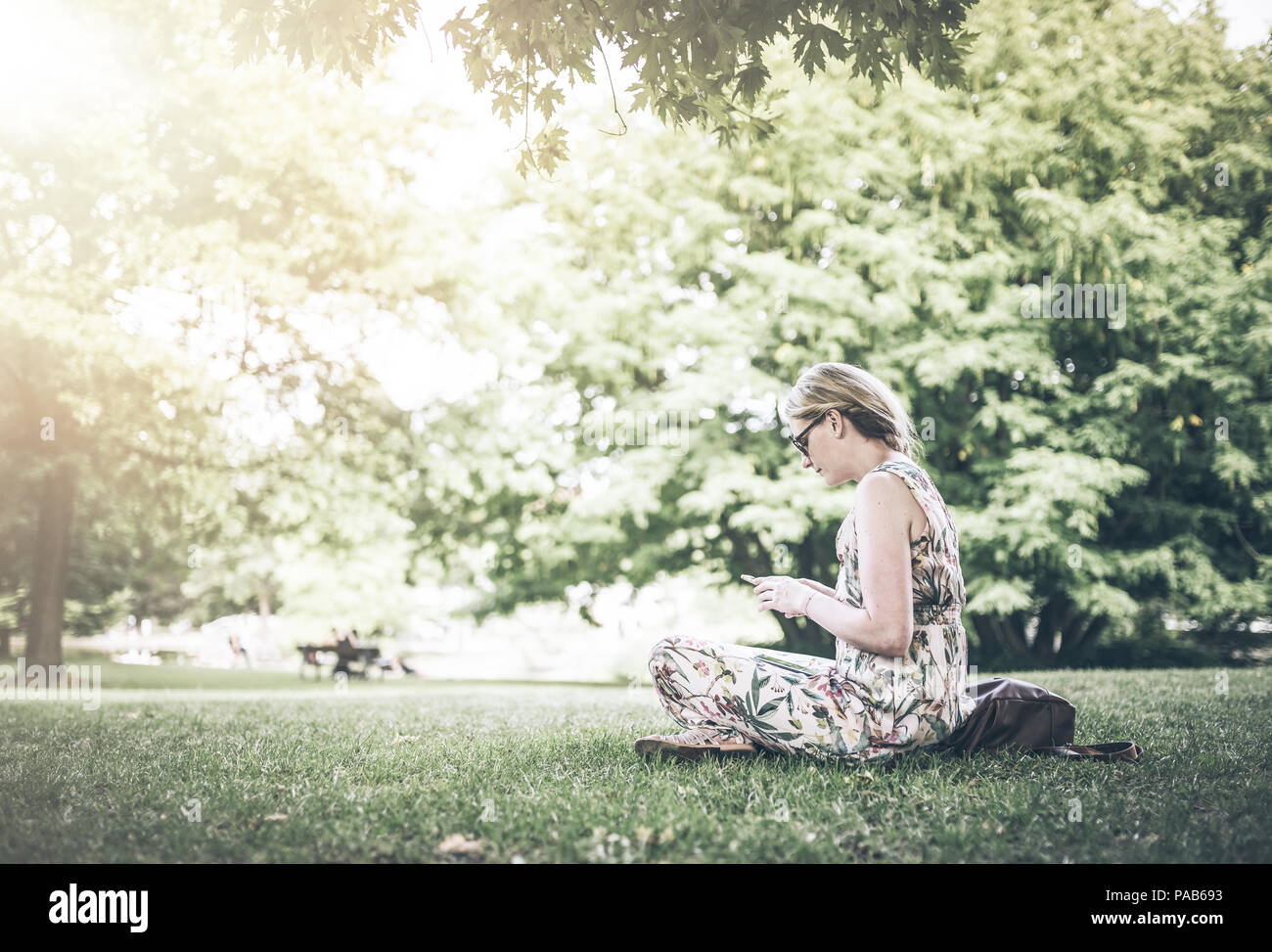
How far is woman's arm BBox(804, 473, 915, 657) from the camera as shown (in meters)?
3.72

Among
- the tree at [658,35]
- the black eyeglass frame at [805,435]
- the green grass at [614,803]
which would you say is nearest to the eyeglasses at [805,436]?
the black eyeglass frame at [805,435]

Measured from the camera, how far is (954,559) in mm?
4016

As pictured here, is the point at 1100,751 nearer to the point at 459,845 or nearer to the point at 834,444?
the point at 834,444

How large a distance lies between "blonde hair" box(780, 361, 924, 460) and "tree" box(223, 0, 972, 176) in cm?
201

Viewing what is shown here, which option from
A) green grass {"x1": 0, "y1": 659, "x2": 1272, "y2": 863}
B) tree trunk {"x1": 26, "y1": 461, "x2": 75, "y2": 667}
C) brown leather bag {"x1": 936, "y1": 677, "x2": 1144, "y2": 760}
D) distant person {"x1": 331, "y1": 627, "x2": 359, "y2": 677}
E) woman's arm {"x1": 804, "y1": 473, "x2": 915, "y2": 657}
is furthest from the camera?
distant person {"x1": 331, "y1": 627, "x2": 359, "y2": 677}

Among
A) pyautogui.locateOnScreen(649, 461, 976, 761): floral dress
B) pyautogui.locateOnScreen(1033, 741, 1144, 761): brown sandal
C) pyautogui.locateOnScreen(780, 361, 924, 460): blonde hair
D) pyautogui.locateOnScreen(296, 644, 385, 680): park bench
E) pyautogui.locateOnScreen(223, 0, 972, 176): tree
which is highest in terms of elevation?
pyautogui.locateOnScreen(223, 0, 972, 176): tree

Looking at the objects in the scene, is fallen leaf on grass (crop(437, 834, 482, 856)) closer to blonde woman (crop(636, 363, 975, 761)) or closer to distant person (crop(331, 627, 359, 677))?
blonde woman (crop(636, 363, 975, 761))

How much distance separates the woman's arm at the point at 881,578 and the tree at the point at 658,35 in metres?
2.63

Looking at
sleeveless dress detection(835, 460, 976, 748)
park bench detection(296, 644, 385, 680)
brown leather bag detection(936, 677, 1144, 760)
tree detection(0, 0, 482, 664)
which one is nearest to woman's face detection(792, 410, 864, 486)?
sleeveless dress detection(835, 460, 976, 748)

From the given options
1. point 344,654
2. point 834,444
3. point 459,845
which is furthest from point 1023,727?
point 344,654

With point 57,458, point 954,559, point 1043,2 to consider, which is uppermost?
point 1043,2
